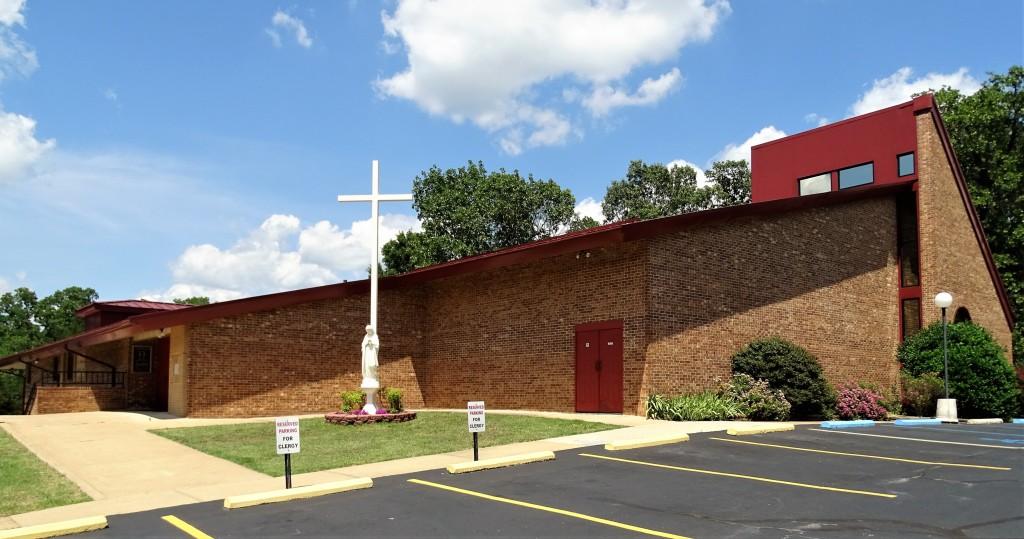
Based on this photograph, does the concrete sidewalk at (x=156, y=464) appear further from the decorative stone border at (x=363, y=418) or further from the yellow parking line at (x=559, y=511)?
the decorative stone border at (x=363, y=418)

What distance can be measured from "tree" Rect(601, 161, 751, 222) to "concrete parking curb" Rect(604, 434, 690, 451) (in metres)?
42.6

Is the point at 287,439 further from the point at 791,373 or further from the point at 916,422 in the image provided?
the point at 916,422

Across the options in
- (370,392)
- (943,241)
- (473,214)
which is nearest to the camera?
(370,392)

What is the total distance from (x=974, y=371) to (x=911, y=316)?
289cm

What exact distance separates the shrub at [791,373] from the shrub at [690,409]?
1.47 m

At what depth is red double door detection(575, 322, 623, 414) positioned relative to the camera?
18.9m

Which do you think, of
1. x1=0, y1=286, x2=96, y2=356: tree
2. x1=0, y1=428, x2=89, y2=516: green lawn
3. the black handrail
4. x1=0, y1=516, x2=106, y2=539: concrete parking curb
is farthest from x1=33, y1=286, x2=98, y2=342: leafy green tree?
x1=0, y1=516, x2=106, y2=539: concrete parking curb

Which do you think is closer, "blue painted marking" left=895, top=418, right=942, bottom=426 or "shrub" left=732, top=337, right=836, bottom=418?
"blue painted marking" left=895, top=418, right=942, bottom=426

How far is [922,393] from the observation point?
23.0 metres

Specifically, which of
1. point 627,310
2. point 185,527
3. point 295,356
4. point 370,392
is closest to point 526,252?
point 627,310

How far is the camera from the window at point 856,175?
26906mm

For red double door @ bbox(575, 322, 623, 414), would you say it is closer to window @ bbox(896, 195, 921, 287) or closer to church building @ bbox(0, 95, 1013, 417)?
church building @ bbox(0, 95, 1013, 417)

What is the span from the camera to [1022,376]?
85.0 feet

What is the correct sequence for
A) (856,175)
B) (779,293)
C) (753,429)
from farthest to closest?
(856,175) < (779,293) < (753,429)
